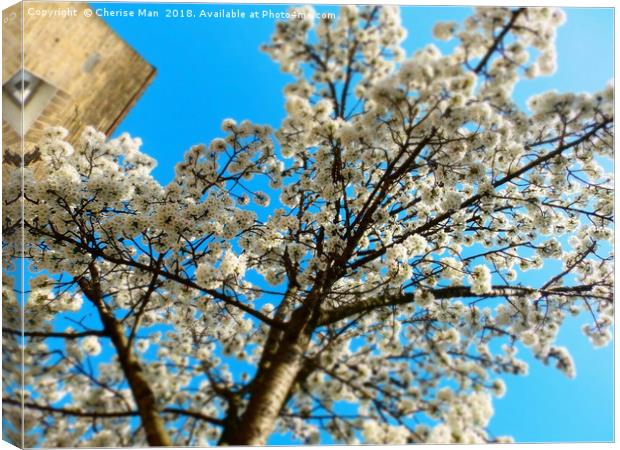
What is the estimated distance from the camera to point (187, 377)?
4.68m

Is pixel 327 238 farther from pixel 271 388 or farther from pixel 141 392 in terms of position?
pixel 141 392

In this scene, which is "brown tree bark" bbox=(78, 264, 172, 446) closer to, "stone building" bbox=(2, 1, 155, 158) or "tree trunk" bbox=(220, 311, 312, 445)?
"tree trunk" bbox=(220, 311, 312, 445)

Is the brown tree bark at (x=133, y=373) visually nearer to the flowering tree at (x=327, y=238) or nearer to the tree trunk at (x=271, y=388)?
the flowering tree at (x=327, y=238)

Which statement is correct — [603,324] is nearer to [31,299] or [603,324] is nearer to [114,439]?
[114,439]

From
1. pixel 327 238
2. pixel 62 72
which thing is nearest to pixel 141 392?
pixel 327 238

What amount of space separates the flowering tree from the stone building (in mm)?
216

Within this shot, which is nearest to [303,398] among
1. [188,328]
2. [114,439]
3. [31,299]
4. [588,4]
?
[188,328]

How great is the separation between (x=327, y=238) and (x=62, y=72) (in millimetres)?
2363

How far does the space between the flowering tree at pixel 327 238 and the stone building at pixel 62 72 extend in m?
0.22

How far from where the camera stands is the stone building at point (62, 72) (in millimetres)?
3338

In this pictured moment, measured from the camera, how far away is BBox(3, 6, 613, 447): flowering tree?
2.79 meters

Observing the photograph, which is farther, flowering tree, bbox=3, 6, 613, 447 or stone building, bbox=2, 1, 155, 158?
stone building, bbox=2, 1, 155, 158

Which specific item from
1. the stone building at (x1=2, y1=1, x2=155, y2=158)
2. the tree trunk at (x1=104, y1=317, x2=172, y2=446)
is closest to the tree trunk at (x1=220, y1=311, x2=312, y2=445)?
the tree trunk at (x1=104, y1=317, x2=172, y2=446)

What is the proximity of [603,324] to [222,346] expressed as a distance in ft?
10.8
